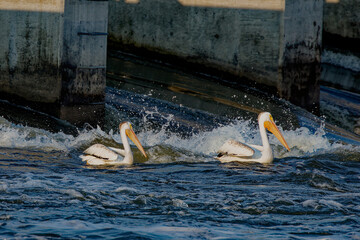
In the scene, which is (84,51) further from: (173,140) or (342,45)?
(342,45)

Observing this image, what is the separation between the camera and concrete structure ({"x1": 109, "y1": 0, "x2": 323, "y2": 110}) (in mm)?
15508

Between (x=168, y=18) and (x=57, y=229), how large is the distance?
487 inches

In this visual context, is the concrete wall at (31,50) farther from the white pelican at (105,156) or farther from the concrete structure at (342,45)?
the concrete structure at (342,45)

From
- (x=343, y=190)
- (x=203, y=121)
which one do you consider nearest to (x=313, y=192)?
(x=343, y=190)

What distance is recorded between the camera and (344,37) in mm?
19984

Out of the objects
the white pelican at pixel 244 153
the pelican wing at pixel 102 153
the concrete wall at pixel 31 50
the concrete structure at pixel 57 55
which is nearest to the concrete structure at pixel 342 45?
the white pelican at pixel 244 153

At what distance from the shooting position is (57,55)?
1298cm

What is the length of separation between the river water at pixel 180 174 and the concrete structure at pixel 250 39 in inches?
24.5

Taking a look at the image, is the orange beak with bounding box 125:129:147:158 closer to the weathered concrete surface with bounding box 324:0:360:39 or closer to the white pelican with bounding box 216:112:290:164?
the white pelican with bounding box 216:112:290:164

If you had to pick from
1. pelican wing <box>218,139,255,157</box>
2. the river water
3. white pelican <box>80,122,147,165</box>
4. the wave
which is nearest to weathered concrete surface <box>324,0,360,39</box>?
the river water

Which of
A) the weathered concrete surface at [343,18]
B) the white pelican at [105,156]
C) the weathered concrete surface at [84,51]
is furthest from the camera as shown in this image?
the weathered concrete surface at [343,18]

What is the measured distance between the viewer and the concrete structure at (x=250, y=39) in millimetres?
15508

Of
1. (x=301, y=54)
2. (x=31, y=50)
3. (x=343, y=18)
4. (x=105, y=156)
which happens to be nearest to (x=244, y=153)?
(x=105, y=156)

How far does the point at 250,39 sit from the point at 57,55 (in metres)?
5.37
